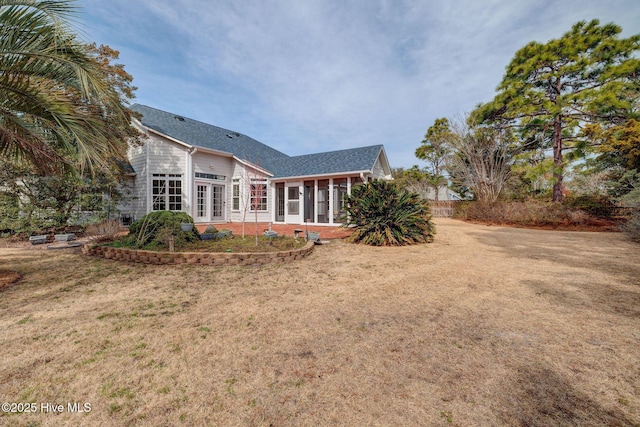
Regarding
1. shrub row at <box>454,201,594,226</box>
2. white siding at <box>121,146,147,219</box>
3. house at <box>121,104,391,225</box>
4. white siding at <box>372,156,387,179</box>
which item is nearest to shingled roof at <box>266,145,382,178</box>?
house at <box>121,104,391,225</box>

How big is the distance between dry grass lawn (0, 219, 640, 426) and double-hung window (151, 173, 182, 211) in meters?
8.66

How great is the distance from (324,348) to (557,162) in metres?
20.3

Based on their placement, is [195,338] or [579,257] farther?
[579,257]

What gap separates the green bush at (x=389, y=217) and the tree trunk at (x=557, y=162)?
12248mm

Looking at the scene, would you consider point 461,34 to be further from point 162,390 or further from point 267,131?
point 267,131

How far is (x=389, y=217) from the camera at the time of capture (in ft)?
27.9

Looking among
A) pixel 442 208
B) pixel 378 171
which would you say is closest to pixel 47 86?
pixel 378 171

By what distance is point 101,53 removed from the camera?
11.5 metres

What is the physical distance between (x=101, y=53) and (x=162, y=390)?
15.7 meters

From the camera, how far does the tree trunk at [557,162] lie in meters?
15.1

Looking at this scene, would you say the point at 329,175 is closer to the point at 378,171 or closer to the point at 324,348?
the point at 378,171

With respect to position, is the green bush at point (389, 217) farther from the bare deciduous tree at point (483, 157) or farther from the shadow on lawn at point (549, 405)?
the bare deciduous tree at point (483, 157)

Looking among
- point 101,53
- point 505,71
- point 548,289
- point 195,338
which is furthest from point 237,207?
point 505,71

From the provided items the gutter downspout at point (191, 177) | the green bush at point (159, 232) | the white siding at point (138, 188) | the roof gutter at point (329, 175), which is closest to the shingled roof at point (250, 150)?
the roof gutter at point (329, 175)
